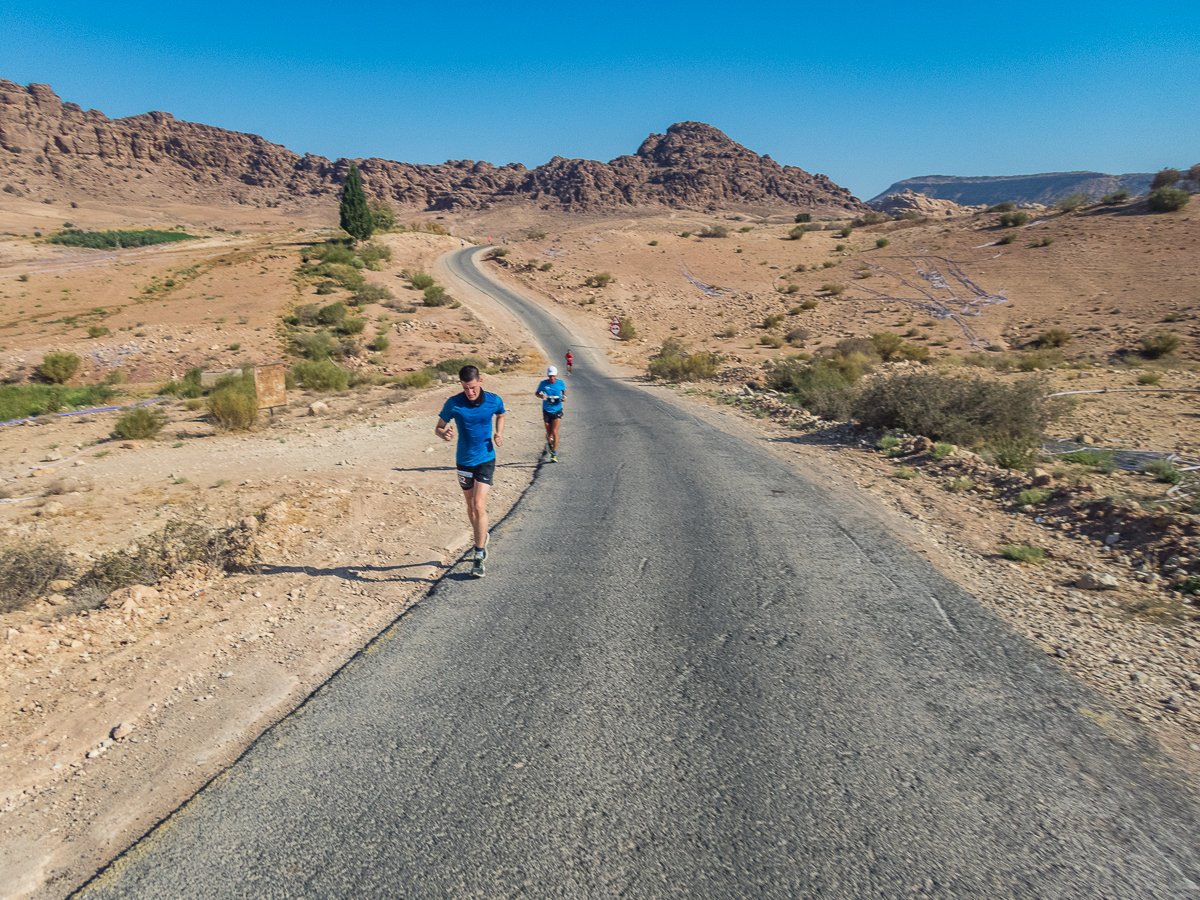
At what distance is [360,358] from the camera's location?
28.6 meters

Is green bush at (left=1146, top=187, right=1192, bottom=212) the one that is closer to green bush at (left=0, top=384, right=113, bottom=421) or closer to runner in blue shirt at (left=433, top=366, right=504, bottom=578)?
runner in blue shirt at (left=433, top=366, right=504, bottom=578)

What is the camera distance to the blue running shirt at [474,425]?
6.27 m

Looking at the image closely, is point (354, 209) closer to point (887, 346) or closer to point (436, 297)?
point (436, 297)

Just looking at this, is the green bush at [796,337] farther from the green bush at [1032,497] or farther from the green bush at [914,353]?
the green bush at [1032,497]

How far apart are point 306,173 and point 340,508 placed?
202 metres

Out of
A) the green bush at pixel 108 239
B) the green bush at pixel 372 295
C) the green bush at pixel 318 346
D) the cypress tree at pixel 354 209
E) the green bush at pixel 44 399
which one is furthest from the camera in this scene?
the green bush at pixel 108 239

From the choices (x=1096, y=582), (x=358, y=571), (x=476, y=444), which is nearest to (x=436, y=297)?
(x=358, y=571)

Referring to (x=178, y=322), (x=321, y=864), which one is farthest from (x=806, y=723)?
(x=178, y=322)

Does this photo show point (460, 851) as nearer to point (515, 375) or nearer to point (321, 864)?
point (321, 864)

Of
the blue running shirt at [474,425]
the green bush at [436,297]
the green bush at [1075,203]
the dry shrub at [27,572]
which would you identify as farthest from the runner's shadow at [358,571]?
the green bush at [1075,203]

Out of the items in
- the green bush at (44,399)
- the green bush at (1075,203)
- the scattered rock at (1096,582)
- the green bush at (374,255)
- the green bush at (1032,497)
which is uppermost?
the green bush at (1075,203)

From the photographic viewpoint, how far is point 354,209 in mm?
53219

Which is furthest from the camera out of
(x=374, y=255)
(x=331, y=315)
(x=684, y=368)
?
(x=374, y=255)

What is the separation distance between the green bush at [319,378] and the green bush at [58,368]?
31.9ft
